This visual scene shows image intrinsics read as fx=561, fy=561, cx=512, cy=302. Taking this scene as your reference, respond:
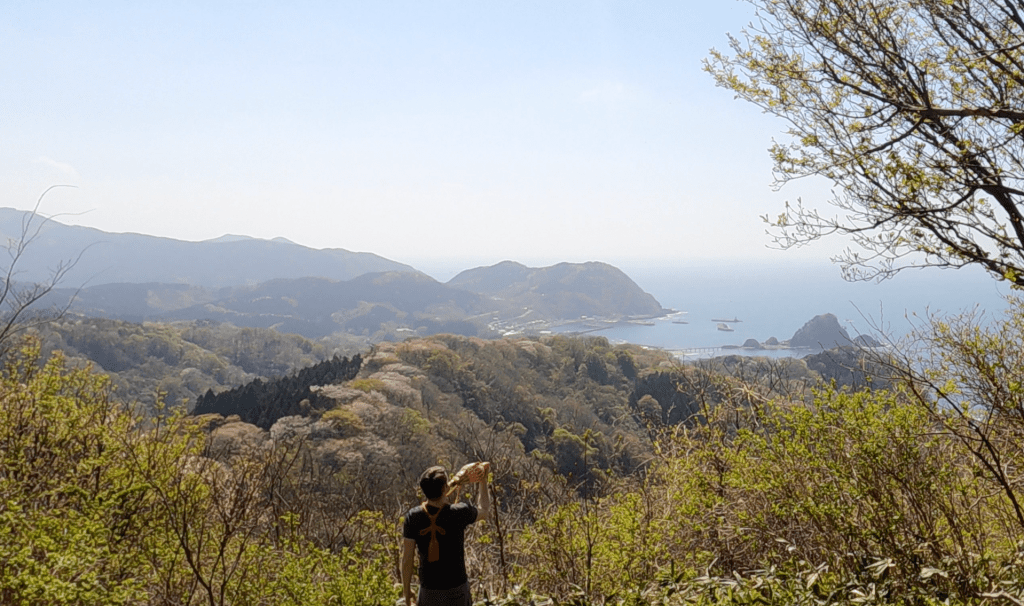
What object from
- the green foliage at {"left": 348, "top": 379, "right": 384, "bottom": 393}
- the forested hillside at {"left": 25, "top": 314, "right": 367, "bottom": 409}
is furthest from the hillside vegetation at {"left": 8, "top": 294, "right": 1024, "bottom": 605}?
the forested hillside at {"left": 25, "top": 314, "right": 367, "bottom": 409}

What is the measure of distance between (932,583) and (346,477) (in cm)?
1800

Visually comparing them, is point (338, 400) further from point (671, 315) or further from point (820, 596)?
point (671, 315)

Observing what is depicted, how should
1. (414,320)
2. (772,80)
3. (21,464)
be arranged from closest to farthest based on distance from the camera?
(772,80)
(21,464)
(414,320)

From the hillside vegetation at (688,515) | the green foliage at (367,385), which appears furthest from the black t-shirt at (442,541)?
the green foliage at (367,385)

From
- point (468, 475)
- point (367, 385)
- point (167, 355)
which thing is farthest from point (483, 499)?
point (167, 355)

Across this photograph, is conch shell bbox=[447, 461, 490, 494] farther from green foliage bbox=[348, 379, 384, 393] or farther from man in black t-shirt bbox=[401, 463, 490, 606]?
green foliage bbox=[348, 379, 384, 393]

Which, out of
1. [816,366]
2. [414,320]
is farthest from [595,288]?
[816,366]

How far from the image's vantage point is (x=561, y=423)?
37.0 meters

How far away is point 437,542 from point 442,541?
0.04 m

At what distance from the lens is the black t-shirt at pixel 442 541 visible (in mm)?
3143

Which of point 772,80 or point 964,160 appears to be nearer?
point 964,160

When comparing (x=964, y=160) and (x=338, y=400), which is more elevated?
(x=964, y=160)

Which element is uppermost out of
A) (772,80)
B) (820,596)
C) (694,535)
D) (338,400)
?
(772,80)

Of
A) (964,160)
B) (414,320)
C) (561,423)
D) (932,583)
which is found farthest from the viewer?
(414,320)
